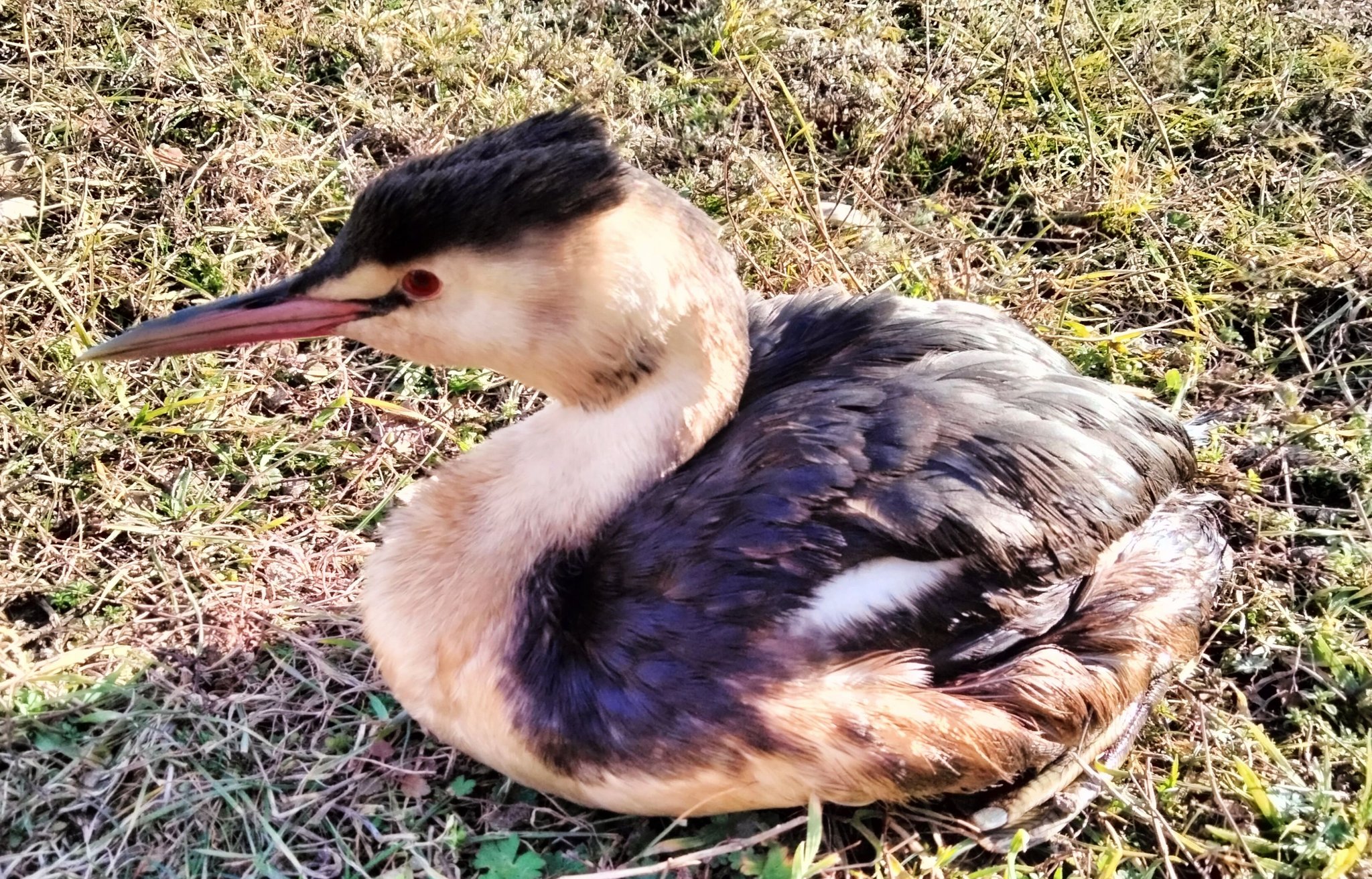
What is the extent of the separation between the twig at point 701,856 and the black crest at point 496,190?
4.18 ft

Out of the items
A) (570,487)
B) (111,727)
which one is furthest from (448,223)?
(111,727)

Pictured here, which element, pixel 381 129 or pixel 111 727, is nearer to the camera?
pixel 111 727

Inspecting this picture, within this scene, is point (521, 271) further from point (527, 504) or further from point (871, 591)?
point (871, 591)

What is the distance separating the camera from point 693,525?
6.74 feet

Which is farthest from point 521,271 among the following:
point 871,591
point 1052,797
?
point 1052,797

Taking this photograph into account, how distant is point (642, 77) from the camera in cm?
417

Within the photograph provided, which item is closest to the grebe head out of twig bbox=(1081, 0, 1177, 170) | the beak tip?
the beak tip

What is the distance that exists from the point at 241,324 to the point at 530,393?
1276 millimetres

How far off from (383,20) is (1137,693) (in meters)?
3.61

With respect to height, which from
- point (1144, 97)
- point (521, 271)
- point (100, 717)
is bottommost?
point (100, 717)

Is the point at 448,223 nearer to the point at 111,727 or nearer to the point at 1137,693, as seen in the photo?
the point at 111,727

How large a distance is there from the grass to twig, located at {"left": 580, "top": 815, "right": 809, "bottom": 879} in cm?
3

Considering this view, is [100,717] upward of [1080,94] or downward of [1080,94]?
downward

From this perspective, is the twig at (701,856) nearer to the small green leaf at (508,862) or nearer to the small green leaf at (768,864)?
the small green leaf at (768,864)
